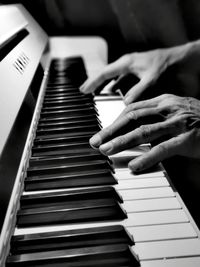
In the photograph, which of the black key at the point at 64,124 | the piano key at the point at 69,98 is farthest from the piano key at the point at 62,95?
the black key at the point at 64,124

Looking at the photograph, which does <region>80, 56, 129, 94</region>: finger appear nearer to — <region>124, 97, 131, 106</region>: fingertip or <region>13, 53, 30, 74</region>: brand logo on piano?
<region>124, 97, 131, 106</region>: fingertip

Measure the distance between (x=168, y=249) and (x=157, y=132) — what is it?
401mm

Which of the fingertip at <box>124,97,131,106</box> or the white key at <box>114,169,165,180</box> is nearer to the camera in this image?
the white key at <box>114,169,165,180</box>

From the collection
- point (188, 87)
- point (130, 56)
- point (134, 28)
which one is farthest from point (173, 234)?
point (134, 28)

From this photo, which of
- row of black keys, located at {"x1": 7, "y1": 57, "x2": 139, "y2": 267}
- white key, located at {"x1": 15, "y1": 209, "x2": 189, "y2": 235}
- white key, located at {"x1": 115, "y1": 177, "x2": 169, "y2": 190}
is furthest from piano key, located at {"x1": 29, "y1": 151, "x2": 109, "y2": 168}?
white key, located at {"x1": 15, "y1": 209, "x2": 189, "y2": 235}

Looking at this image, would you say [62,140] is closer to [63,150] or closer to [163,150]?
[63,150]

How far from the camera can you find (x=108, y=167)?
83cm

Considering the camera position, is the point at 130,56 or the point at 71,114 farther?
the point at 130,56

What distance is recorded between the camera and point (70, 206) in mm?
692

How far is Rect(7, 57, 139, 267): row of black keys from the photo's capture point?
1.87 feet

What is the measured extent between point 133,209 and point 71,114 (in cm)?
52

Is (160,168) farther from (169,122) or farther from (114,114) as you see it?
(114,114)

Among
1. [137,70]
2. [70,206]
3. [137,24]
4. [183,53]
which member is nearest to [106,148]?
[70,206]

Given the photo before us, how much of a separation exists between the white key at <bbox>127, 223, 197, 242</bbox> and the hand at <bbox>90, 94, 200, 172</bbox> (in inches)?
8.3
